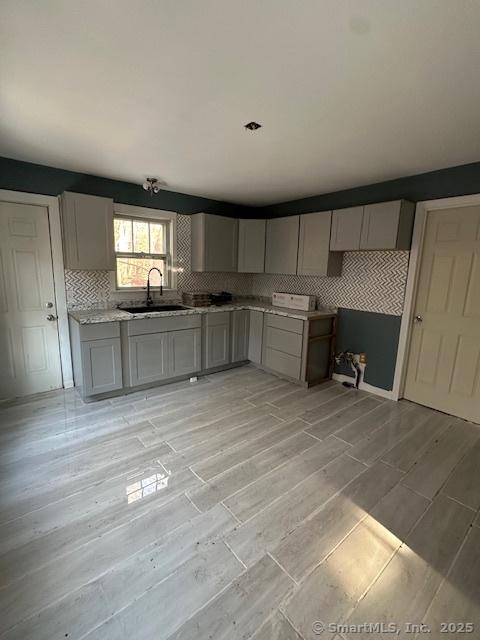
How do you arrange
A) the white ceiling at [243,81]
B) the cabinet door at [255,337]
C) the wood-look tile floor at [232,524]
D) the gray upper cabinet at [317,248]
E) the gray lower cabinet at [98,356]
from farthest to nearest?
the cabinet door at [255,337]
the gray upper cabinet at [317,248]
the gray lower cabinet at [98,356]
the wood-look tile floor at [232,524]
the white ceiling at [243,81]

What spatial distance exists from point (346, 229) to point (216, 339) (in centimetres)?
208

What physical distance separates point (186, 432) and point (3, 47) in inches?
104

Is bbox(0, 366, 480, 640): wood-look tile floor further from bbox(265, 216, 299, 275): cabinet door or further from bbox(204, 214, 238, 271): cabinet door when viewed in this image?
bbox(204, 214, 238, 271): cabinet door

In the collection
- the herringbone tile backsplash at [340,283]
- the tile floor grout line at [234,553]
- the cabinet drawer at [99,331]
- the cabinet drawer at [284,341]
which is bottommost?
the tile floor grout line at [234,553]

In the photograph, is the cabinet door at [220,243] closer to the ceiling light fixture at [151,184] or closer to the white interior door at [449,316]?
the ceiling light fixture at [151,184]

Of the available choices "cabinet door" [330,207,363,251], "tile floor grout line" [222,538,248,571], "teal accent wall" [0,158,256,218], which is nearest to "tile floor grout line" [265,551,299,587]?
"tile floor grout line" [222,538,248,571]

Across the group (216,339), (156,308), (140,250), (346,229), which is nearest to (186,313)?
(156,308)

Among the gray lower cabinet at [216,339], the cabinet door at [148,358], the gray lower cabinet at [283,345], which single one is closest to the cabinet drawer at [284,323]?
the gray lower cabinet at [283,345]

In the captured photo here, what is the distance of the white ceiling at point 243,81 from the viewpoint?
115 cm

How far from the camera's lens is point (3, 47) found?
1339mm

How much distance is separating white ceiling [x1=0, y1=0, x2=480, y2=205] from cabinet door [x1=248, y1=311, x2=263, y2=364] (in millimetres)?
2004

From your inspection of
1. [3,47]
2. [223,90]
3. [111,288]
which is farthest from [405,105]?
[111,288]

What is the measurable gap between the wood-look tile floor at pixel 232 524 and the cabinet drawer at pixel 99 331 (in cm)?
75

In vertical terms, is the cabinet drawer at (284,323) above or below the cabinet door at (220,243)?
below
